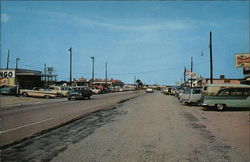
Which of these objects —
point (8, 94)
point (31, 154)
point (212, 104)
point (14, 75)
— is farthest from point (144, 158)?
point (14, 75)

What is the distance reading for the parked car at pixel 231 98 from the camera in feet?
57.9

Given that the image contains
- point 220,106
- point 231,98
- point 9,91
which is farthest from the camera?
point 9,91

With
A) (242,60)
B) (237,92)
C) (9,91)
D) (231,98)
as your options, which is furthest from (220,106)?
(9,91)

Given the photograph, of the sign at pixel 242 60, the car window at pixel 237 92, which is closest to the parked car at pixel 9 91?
the car window at pixel 237 92

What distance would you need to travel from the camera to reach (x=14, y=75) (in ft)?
165

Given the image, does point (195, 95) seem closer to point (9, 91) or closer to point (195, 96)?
point (195, 96)

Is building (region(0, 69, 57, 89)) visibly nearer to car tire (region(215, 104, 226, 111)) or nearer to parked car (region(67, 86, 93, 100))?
parked car (region(67, 86, 93, 100))

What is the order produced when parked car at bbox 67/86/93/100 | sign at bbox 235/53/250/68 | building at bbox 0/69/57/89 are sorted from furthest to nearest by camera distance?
building at bbox 0/69/57/89, sign at bbox 235/53/250/68, parked car at bbox 67/86/93/100

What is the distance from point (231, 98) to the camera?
17.7 m

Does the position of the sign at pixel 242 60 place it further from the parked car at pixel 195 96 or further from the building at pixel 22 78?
the building at pixel 22 78

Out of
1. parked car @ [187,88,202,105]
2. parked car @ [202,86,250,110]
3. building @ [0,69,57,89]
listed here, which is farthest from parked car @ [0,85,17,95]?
parked car @ [202,86,250,110]

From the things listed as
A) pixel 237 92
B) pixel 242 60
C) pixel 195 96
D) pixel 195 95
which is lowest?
pixel 195 96

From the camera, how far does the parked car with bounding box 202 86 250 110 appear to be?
17.7 meters

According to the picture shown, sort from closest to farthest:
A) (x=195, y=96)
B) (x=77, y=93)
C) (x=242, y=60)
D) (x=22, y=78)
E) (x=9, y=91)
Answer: (x=195, y=96)
(x=77, y=93)
(x=242, y=60)
(x=9, y=91)
(x=22, y=78)
